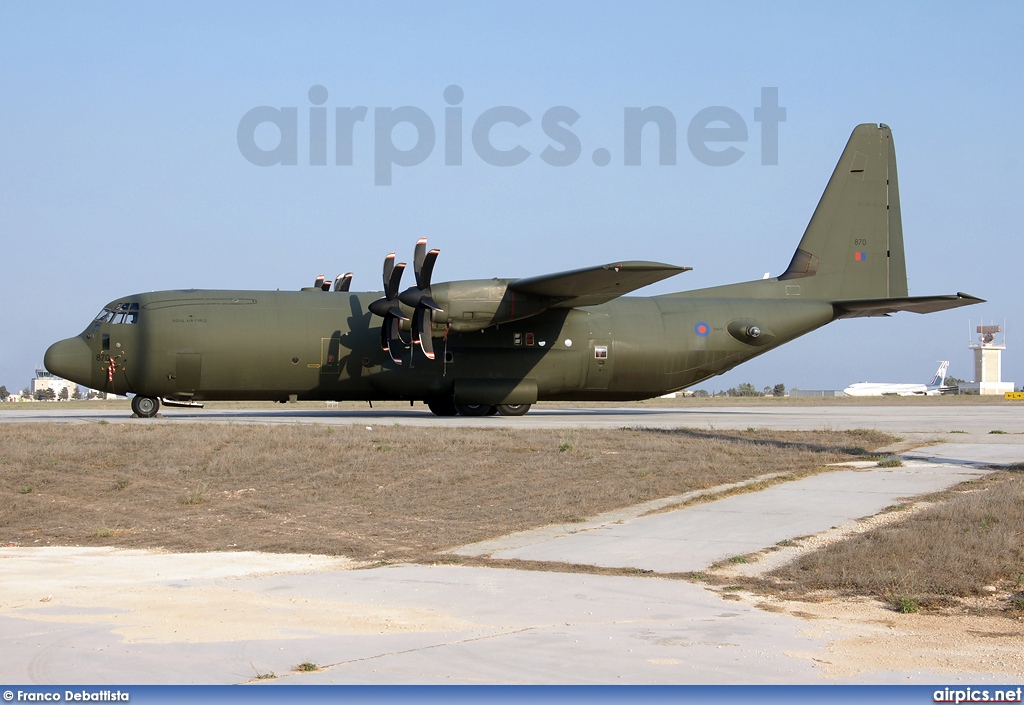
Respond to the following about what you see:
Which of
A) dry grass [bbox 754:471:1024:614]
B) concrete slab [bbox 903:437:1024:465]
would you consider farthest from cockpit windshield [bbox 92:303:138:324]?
dry grass [bbox 754:471:1024:614]

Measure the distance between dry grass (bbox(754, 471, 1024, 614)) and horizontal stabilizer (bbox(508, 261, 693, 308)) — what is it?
1540cm

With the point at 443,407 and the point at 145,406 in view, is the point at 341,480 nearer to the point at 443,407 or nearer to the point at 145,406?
the point at 145,406

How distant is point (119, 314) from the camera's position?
29.5 metres

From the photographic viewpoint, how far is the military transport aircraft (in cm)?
2902

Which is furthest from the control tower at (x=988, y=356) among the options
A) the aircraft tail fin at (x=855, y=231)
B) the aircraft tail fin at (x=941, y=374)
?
the aircraft tail fin at (x=855, y=231)

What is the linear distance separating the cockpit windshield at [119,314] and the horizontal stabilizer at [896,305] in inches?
913

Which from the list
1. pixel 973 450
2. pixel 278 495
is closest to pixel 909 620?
pixel 278 495

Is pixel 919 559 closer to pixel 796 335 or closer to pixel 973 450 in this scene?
pixel 973 450

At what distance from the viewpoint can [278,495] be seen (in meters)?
15.9

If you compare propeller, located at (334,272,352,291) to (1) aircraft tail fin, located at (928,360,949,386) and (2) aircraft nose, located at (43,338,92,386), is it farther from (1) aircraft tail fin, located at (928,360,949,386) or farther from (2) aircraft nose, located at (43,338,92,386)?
(1) aircraft tail fin, located at (928,360,949,386)

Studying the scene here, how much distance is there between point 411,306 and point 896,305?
16413mm

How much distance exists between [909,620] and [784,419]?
24206 millimetres

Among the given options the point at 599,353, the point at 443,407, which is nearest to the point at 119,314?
the point at 443,407

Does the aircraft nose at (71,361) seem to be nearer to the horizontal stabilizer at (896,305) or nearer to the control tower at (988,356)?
the horizontal stabilizer at (896,305)
